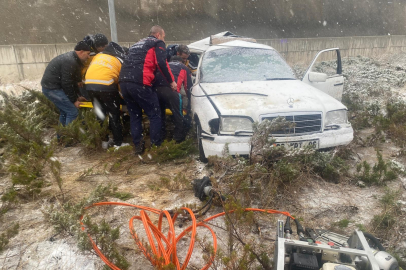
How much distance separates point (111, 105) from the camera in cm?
471

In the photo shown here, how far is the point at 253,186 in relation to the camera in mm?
3270

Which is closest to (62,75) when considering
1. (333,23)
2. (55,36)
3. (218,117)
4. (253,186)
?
(218,117)

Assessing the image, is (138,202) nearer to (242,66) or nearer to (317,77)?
(242,66)

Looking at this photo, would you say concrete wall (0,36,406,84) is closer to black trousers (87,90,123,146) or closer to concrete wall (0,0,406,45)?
concrete wall (0,0,406,45)

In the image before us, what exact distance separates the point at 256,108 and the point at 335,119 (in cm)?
116

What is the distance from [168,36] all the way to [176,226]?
14231 mm

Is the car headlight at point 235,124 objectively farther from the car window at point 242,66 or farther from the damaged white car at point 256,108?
the car window at point 242,66

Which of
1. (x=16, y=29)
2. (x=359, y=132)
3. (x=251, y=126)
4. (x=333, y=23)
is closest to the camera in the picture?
(x=251, y=126)

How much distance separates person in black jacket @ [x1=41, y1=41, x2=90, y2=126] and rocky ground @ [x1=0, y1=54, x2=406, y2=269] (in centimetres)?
84

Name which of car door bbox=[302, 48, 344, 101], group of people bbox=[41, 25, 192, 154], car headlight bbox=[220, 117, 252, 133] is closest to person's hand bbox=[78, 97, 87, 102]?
group of people bbox=[41, 25, 192, 154]

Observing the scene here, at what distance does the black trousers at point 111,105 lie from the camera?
4.59 m

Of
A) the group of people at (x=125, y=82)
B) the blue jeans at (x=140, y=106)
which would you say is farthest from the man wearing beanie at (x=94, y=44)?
the blue jeans at (x=140, y=106)

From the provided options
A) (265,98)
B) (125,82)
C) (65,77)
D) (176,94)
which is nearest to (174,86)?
(176,94)

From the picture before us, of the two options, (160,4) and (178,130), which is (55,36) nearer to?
(160,4)
